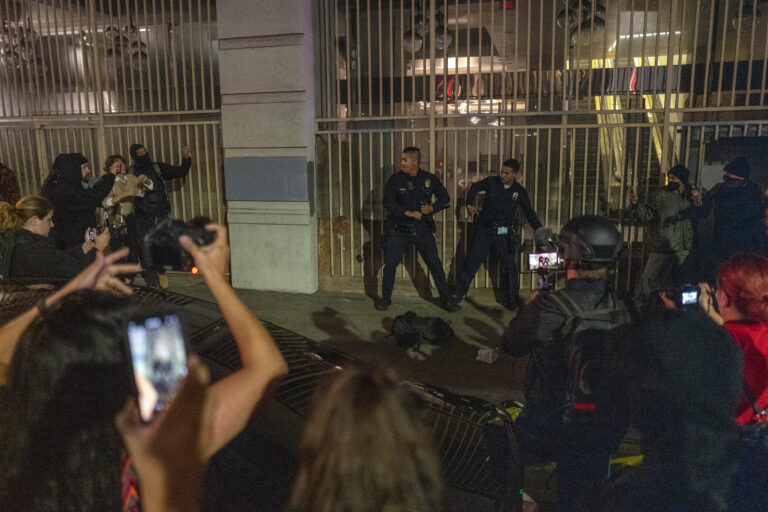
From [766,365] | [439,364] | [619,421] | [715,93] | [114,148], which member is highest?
[715,93]

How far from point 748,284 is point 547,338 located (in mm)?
862

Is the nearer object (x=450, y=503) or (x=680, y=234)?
(x=450, y=503)

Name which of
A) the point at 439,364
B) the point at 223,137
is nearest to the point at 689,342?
the point at 439,364

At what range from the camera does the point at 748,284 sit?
2625mm

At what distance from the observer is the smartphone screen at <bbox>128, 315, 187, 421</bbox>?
1503 mm

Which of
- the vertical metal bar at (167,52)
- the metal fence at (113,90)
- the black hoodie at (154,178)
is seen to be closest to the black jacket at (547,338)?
the black hoodie at (154,178)

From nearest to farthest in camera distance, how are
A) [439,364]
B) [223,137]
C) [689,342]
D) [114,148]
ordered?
[689,342], [439,364], [223,137], [114,148]

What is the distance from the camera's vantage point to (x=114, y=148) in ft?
29.1

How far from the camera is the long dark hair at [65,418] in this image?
1.42 meters

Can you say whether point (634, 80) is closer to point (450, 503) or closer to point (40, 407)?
point (450, 503)

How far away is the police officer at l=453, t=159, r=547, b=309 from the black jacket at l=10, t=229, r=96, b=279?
4283mm

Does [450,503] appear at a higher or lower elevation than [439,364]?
higher

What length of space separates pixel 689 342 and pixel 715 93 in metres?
6.22

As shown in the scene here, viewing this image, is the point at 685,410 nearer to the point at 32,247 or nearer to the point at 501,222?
the point at 32,247
